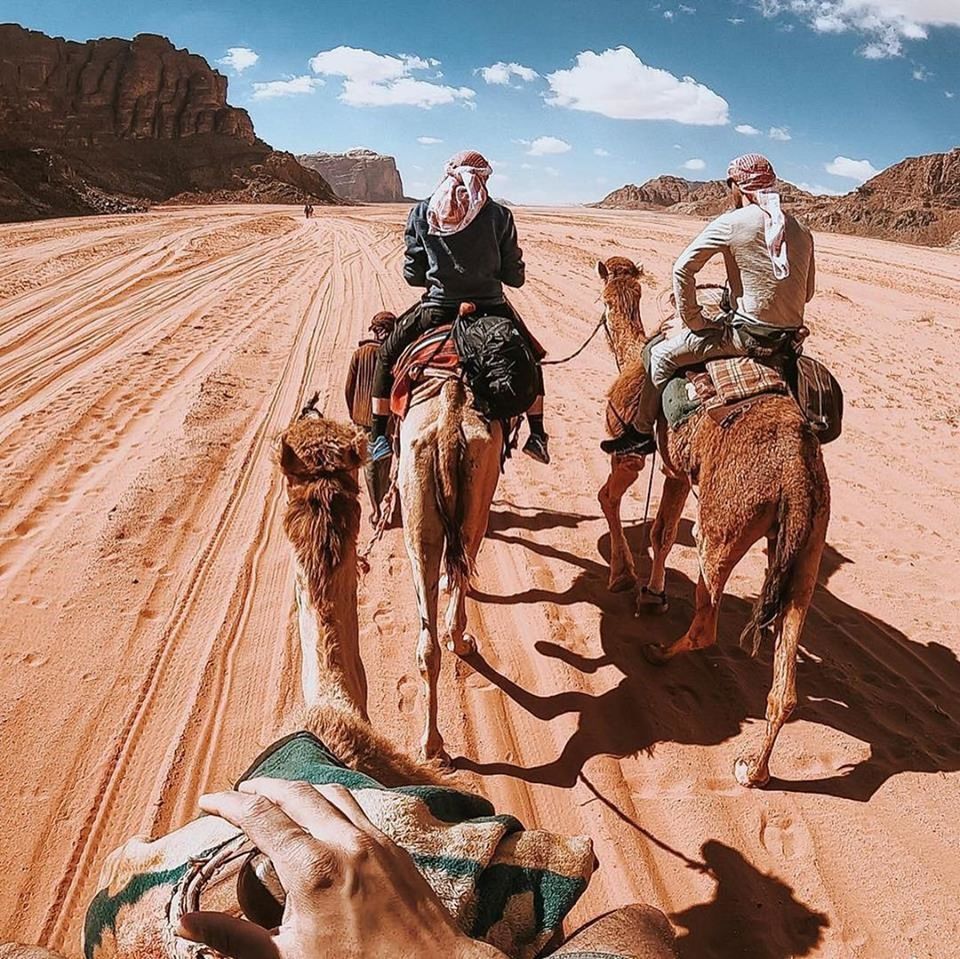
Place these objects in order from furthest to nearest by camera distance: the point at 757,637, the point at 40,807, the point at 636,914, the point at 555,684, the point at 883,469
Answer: the point at 883,469 < the point at 555,684 < the point at 757,637 < the point at 40,807 < the point at 636,914

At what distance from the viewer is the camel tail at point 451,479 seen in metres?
3.63

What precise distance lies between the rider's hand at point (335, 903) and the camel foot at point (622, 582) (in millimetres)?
4379

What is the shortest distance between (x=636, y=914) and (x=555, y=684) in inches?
112

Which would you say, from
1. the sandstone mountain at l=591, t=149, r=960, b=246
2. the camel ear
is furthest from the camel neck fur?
the sandstone mountain at l=591, t=149, r=960, b=246

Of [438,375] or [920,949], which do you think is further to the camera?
[438,375]

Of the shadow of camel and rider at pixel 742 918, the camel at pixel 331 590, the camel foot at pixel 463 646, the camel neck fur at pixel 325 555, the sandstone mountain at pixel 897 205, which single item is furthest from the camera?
the sandstone mountain at pixel 897 205

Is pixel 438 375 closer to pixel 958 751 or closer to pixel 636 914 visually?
pixel 636 914

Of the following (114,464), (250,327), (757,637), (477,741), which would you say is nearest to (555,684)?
(477,741)

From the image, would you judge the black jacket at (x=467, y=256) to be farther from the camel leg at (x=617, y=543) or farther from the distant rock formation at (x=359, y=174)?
the distant rock formation at (x=359, y=174)

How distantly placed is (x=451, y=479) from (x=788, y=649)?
189 centimetres

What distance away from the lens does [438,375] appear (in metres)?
3.98

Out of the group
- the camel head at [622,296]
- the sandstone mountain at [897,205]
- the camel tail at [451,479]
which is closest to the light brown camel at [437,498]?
the camel tail at [451,479]

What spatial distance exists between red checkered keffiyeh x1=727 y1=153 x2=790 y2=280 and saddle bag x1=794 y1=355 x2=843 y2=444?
583mm

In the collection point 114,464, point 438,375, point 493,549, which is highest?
point 438,375
